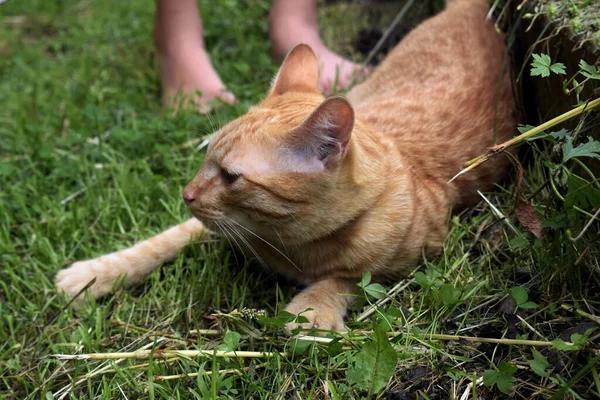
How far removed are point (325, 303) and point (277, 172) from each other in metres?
0.48

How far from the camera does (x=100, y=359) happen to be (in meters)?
2.07

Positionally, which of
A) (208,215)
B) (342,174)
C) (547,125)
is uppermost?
(547,125)

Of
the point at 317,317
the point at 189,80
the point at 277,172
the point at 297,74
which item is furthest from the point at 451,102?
the point at 189,80

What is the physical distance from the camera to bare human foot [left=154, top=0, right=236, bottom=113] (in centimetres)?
346

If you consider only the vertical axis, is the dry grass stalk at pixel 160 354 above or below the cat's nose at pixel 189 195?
below

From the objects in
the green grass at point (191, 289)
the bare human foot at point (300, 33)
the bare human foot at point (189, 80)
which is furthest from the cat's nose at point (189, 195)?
the bare human foot at point (300, 33)

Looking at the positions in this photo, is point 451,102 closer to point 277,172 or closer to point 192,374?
point 277,172

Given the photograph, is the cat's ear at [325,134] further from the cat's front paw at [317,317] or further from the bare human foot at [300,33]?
the bare human foot at [300,33]

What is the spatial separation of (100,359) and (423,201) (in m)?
1.22

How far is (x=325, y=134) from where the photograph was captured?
1.87 meters

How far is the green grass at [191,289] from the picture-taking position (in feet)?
6.15

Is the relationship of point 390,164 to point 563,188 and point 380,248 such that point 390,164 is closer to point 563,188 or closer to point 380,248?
point 380,248

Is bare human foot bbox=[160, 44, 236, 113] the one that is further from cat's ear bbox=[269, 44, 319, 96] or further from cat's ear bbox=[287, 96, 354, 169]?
cat's ear bbox=[287, 96, 354, 169]

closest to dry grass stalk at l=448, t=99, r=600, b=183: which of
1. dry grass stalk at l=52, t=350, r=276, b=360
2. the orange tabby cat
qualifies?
the orange tabby cat
